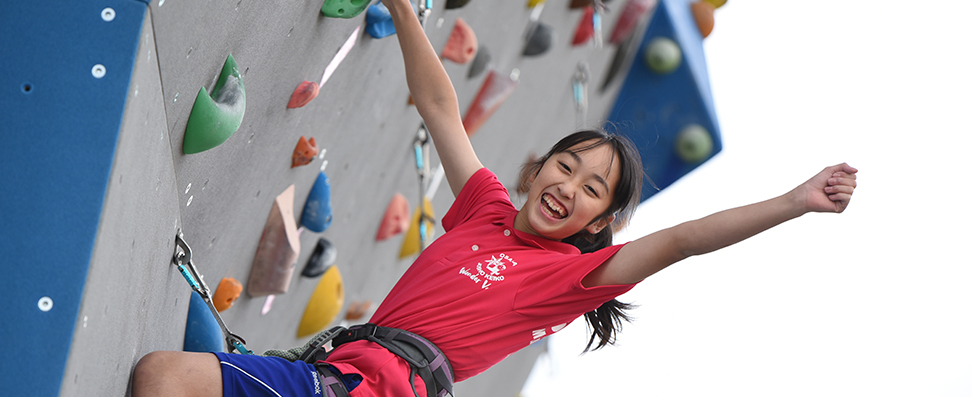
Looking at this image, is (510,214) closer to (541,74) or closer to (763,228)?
(763,228)

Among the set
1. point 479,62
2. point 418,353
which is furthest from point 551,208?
point 479,62

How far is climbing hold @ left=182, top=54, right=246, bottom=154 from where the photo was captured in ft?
3.79

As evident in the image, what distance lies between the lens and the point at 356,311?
277 cm

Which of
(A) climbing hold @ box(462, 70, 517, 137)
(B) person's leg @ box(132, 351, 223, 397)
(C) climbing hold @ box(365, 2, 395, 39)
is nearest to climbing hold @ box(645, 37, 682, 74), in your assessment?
(A) climbing hold @ box(462, 70, 517, 137)

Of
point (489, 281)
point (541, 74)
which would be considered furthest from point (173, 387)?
point (541, 74)

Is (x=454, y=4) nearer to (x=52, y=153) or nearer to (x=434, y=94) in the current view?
(x=434, y=94)

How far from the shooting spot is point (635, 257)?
112 centimetres

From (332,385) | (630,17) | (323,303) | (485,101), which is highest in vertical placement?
(630,17)

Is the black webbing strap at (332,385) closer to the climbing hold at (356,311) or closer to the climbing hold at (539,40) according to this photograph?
the climbing hold at (356,311)

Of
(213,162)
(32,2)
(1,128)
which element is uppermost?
(32,2)

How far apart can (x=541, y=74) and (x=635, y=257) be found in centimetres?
233

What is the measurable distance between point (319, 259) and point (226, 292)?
0.48 m

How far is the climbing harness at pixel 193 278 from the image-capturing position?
49.7 inches

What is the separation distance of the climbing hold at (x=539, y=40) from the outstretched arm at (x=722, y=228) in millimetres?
2034
